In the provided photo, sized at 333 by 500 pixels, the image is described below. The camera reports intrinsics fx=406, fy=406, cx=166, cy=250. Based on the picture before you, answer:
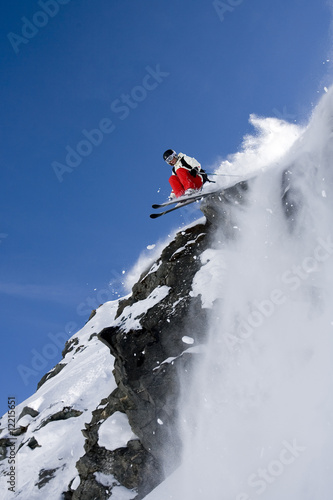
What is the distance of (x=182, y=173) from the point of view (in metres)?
14.2

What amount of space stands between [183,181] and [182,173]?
11.0 inches

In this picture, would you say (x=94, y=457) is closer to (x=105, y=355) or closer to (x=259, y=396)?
(x=259, y=396)

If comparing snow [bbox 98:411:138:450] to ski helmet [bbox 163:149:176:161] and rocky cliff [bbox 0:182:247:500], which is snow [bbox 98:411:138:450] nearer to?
rocky cliff [bbox 0:182:247:500]

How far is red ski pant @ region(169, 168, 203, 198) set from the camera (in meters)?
14.2

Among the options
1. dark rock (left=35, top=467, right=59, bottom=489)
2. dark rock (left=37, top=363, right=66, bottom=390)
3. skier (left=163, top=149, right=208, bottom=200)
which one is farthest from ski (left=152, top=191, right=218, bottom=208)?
dark rock (left=37, top=363, right=66, bottom=390)

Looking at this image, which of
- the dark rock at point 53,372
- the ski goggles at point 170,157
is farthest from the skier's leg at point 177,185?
the dark rock at point 53,372

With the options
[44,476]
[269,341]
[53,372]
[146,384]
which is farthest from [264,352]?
[53,372]

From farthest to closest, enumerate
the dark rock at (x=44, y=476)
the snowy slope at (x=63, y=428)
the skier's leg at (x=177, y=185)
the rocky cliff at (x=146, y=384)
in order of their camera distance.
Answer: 1. the dark rock at (x=44, y=476)
2. the snowy slope at (x=63, y=428)
3. the skier's leg at (x=177, y=185)
4. the rocky cliff at (x=146, y=384)

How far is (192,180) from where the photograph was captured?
14391 mm

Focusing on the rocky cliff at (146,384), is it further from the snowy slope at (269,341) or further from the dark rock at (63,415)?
the dark rock at (63,415)

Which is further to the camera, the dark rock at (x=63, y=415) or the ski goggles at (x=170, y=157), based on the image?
the dark rock at (x=63, y=415)

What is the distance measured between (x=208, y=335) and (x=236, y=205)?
4.73 m

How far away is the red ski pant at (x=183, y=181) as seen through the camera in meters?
14.2

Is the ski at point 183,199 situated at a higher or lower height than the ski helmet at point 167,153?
lower
